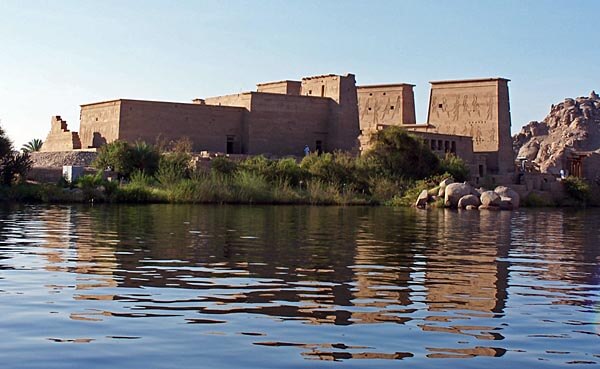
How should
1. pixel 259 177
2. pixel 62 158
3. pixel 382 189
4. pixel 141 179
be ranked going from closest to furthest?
1. pixel 141 179
2. pixel 259 177
3. pixel 382 189
4. pixel 62 158

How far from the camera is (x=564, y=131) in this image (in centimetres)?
9094

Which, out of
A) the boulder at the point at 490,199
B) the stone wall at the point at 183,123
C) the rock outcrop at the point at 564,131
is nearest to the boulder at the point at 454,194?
the boulder at the point at 490,199

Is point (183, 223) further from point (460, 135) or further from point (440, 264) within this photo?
point (460, 135)

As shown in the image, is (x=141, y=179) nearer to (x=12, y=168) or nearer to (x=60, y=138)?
(x=12, y=168)

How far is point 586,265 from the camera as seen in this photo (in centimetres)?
1354

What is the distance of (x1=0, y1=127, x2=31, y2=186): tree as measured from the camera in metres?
36.9

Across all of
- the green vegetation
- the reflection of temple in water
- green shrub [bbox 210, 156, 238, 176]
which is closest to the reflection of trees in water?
the reflection of temple in water

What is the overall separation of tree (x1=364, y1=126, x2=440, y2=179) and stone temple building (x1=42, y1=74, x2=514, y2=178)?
3.00 m

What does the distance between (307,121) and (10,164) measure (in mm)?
A: 19760

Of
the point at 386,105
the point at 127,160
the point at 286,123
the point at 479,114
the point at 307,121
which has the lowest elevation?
the point at 127,160

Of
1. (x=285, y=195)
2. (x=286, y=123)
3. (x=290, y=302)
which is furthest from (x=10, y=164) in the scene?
(x=290, y=302)

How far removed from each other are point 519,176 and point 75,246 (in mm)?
38667

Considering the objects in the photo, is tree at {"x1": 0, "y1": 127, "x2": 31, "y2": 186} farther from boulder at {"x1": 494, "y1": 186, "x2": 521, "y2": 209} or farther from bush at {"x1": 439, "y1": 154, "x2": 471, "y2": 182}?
bush at {"x1": 439, "y1": 154, "x2": 471, "y2": 182}

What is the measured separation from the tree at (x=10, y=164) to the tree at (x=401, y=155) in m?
16.3
